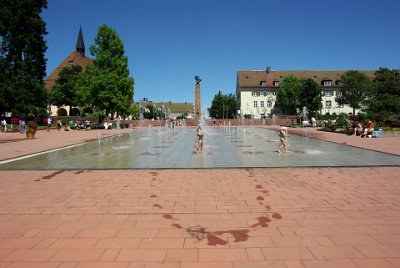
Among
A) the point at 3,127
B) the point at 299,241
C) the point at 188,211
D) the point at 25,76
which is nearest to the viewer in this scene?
the point at 299,241

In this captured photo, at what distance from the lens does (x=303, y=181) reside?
8.96 metres

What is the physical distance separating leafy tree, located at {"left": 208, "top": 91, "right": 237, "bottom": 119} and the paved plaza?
92.8 m

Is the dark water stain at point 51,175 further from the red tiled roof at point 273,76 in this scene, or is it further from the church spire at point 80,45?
the church spire at point 80,45

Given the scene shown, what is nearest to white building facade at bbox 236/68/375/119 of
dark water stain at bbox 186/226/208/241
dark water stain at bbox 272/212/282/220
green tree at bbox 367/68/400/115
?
green tree at bbox 367/68/400/115

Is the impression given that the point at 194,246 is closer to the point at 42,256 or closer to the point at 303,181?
the point at 42,256

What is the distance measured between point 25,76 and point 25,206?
46.0 m

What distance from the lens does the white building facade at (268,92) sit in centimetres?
8869

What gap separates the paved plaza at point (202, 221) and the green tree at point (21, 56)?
1609 inches

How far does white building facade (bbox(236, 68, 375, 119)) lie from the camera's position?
88688mm

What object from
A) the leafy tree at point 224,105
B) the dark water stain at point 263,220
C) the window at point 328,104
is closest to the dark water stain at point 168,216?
the dark water stain at point 263,220

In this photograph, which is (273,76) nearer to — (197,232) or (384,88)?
(384,88)

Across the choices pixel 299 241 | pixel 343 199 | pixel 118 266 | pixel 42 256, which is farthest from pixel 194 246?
pixel 343 199

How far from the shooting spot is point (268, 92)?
91562mm

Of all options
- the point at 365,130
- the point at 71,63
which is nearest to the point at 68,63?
the point at 71,63
